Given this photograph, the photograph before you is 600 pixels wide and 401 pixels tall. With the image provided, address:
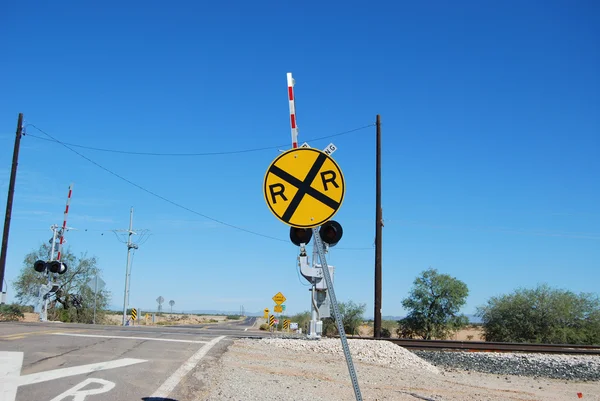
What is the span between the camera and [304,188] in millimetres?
4781

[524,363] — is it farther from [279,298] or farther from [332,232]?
[279,298]

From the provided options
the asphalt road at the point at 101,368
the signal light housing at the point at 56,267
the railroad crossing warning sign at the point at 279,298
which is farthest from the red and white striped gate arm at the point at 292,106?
the railroad crossing warning sign at the point at 279,298

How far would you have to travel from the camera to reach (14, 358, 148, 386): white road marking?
734 centimetres

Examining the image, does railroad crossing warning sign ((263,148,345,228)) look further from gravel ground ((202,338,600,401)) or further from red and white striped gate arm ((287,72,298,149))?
gravel ground ((202,338,600,401))

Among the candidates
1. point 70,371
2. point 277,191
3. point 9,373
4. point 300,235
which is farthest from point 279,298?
point 277,191

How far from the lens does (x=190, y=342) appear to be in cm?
1278

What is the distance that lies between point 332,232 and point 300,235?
1.06 ft

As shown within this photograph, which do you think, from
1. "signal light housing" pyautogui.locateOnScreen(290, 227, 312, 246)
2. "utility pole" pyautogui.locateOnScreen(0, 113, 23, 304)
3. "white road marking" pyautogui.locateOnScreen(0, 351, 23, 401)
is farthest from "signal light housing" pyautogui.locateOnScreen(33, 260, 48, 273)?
"signal light housing" pyautogui.locateOnScreen(290, 227, 312, 246)

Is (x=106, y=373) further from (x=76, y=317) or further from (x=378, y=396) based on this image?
(x=76, y=317)

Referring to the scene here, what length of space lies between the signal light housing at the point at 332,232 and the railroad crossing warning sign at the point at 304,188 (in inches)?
27.4

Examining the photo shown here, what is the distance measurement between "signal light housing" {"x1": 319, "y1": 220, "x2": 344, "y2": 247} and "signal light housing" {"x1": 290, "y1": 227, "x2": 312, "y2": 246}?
0.52 ft

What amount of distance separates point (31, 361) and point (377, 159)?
1978cm

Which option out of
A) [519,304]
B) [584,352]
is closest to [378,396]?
[584,352]

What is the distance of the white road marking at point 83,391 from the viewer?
6540 millimetres
